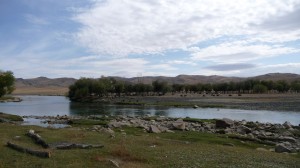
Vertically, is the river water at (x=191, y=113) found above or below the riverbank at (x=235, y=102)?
below

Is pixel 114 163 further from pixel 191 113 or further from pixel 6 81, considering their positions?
pixel 6 81

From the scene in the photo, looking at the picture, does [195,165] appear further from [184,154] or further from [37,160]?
[37,160]

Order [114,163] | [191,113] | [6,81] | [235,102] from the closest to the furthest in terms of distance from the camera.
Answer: [114,163] → [191,113] → [6,81] → [235,102]

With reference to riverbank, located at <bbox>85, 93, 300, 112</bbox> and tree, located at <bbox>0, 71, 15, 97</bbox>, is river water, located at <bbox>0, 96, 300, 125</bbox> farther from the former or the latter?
tree, located at <bbox>0, 71, 15, 97</bbox>

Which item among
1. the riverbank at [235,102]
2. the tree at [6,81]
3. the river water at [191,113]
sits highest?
the tree at [6,81]

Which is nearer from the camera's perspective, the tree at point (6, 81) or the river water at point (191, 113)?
the river water at point (191, 113)

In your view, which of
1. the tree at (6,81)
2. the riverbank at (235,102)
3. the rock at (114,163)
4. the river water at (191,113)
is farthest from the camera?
the tree at (6,81)

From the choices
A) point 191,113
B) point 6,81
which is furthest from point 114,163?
point 6,81

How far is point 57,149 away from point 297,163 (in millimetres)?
15424

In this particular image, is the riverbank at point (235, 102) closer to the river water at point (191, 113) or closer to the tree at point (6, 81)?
the river water at point (191, 113)

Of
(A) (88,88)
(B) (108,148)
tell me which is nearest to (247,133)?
(B) (108,148)

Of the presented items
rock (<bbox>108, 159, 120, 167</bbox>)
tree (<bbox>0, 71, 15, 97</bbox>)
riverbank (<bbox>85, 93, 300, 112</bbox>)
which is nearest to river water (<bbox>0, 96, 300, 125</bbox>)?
riverbank (<bbox>85, 93, 300, 112</bbox>)

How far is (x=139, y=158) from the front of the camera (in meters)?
19.2

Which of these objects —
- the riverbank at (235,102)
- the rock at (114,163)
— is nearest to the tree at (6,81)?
the riverbank at (235,102)
